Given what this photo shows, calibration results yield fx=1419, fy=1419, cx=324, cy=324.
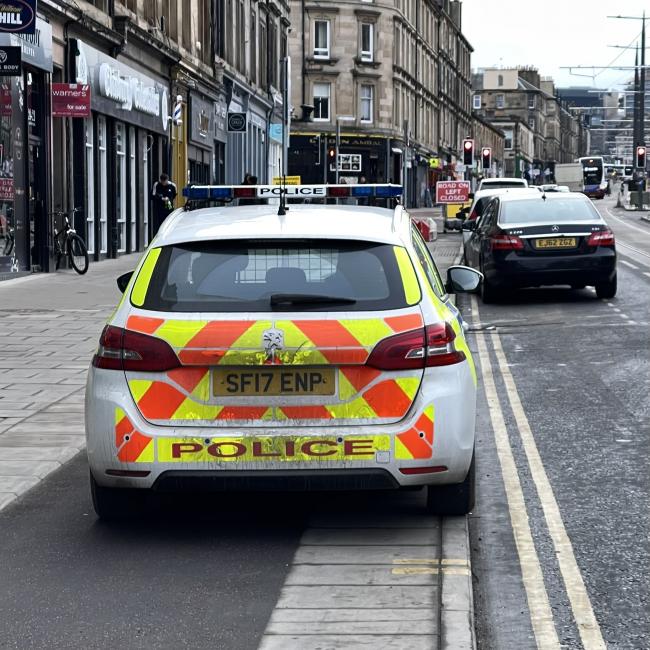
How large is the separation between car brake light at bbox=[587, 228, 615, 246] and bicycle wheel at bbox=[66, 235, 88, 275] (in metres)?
9.38

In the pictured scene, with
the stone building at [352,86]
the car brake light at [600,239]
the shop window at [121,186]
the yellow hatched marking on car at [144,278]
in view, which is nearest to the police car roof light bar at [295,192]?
the yellow hatched marking on car at [144,278]

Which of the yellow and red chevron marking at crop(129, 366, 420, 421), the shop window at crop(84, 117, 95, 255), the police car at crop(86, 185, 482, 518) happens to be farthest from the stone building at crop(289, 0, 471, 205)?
the yellow and red chevron marking at crop(129, 366, 420, 421)

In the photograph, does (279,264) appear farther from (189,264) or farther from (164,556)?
(164,556)

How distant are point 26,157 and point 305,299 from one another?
18108mm

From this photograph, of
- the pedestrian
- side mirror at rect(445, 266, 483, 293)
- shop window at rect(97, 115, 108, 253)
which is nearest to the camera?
side mirror at rect(445, 266, 483, 293)

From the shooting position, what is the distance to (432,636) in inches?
186

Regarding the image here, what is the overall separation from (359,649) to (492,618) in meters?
0.68

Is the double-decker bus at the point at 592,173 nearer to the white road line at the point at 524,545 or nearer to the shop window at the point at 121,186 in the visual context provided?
the shop window at the point at 121,186

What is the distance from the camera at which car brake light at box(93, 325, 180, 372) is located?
6039 millimetres

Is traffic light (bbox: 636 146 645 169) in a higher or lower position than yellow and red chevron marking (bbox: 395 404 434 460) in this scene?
higher

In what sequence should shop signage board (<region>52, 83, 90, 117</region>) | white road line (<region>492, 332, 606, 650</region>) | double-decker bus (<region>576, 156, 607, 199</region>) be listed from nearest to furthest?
1. white road line (<region>492, 332, 606, 650</region>)
2. shop signage board (<region>52, 83, 90, 117</region>)
3. double-decker bus (<region>576, 156, 607, 199</region>)

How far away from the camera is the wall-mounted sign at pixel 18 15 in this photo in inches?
769

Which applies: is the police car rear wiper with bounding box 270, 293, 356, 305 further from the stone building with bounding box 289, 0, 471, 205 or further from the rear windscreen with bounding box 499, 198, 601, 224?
the stone building with bounding box 289, 0, 471, 205

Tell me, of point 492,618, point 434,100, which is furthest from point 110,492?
point 434,100
